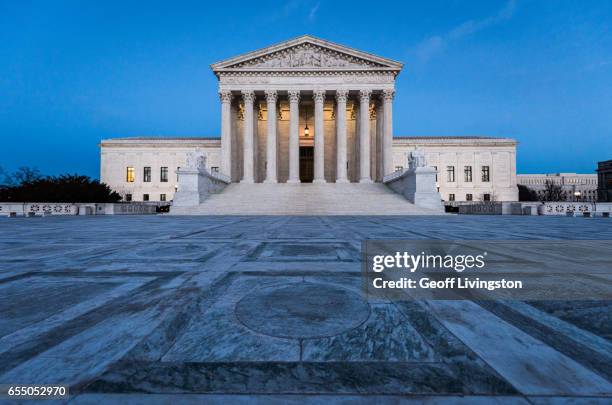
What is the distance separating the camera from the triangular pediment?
115 feet

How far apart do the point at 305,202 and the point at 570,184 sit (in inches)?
3694

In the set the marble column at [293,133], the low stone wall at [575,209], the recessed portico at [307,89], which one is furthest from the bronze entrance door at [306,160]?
the low stone wall at [575,209]

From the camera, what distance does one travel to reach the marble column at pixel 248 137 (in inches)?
1356

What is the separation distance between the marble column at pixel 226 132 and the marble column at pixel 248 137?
5.90 ft

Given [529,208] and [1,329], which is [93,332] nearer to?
[1,329]

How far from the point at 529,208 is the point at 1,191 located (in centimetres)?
4418

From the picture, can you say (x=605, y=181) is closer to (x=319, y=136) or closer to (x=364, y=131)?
(x=364, y=131)

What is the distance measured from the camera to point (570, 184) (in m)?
83.8

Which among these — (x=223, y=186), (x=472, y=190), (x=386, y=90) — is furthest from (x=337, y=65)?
(x=472, y=190)

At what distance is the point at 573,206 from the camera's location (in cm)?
2158

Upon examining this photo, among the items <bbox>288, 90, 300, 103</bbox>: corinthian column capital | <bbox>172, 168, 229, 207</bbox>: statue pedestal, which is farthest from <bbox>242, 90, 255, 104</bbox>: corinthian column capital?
<bbox>172, 168, 229, 207</bbox>: statue pedestal

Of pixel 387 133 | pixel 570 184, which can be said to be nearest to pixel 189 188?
pixel 387 133

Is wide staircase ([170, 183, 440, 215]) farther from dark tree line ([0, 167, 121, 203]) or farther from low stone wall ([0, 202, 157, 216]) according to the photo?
dark tree line ([0, 167, 121, 203])

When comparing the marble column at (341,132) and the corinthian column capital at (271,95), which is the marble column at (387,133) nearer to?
the marble column at (341,132)
